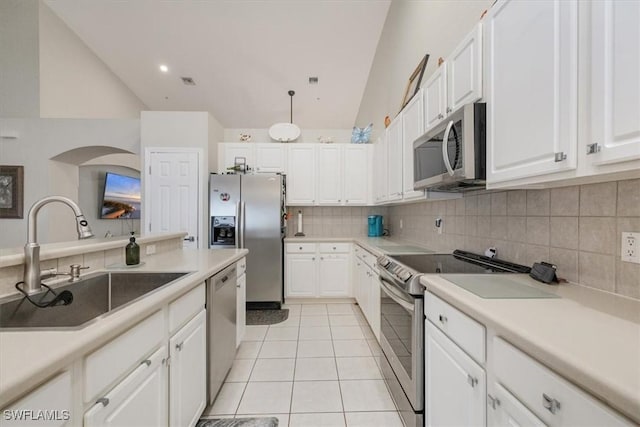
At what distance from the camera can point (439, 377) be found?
132 cm

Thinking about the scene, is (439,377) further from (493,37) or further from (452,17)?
(452,17)

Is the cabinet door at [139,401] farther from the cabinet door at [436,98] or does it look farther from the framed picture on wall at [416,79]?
the framed picture on wall at [416,79]

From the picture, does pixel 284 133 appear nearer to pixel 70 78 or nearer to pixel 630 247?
pixel 70 78

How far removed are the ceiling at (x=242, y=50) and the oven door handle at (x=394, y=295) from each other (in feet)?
12.4

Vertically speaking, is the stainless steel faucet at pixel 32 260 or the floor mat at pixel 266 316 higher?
the stainless steel faucet at pixel 32 260

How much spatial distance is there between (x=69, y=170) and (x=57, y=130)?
65 cm

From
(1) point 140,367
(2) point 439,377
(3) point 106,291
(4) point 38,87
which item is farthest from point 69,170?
(2) point 439,377

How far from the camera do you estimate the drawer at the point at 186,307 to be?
1321 millimetres

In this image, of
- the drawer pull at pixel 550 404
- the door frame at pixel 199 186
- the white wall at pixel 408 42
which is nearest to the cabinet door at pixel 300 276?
the door frame at pixel 199 186

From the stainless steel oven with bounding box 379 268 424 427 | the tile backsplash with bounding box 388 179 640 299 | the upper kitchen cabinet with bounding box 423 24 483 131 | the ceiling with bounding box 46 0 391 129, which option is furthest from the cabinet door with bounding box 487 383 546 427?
the ceiling with bounding box 46 0 391 129

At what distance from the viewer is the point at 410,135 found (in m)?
2.52

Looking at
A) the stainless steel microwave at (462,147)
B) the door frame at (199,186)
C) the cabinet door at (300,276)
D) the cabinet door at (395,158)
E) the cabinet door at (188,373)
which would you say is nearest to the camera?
the cabinet door at (188,373)

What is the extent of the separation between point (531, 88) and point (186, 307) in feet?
6.21

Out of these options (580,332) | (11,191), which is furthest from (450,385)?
(11,191)
